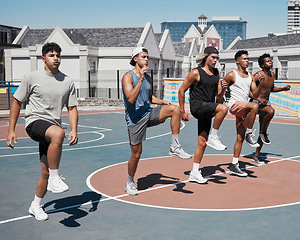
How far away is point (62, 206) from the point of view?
651cm

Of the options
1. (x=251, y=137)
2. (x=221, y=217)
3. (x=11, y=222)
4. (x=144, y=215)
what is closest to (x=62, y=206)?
(x=11, y=222)

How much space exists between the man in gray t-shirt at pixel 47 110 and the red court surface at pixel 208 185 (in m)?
1.84

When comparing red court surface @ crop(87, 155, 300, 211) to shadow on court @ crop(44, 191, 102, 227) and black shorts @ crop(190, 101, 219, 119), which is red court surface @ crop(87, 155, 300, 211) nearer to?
shadow on court @ crop(44, 191, 102, 227)

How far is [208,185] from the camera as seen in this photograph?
7.85m

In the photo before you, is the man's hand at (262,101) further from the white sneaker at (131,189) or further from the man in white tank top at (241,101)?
the white sneaker at (131,189)

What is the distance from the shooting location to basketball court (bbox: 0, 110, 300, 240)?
546 cm

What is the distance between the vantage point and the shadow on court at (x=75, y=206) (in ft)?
19.3

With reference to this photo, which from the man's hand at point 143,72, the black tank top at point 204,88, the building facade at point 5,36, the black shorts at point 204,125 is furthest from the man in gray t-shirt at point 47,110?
the building facade at point 5,36

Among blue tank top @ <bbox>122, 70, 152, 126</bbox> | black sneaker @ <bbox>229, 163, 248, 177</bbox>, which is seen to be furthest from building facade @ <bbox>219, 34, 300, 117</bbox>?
blue tank top @ <bbox>122, 70, 152, 126</bbox>

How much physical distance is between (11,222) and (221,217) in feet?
9.96

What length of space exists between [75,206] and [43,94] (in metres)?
2.02

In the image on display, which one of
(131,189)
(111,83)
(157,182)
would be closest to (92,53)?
(111,83)

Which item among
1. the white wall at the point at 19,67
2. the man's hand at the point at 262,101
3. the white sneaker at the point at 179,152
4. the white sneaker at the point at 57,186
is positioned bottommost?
the white sneaker at the point at 57,186

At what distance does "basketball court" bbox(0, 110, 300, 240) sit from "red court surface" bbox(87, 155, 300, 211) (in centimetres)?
2
